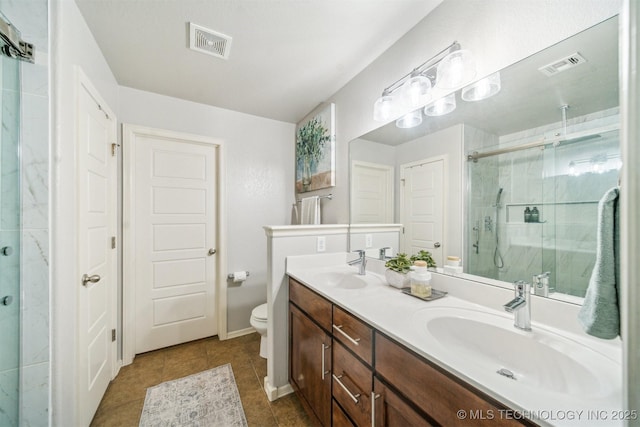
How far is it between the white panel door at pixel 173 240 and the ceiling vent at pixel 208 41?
95 cm

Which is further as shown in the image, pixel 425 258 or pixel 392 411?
pixel 425 258

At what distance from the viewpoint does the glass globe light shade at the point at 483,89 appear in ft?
3.40

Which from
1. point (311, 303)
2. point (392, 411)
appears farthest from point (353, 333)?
point (311, 303)

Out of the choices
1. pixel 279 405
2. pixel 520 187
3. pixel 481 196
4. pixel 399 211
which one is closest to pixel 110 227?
pixel 279 405

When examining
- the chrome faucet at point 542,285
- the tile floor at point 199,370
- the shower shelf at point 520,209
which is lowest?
the tile floor at point 199,370

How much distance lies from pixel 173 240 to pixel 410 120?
91.0 inches

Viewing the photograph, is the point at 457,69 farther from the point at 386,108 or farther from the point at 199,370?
the point at 199,370

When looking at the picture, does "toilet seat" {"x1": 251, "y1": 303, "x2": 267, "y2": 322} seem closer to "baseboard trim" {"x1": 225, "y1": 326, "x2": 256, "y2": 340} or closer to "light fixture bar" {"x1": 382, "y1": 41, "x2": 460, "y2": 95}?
"baseboard trim" {"x1": 225, "y1": 326, "x2": 256, "y2": 340}

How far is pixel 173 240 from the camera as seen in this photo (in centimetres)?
228

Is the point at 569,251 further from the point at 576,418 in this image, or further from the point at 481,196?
the point at 576,418

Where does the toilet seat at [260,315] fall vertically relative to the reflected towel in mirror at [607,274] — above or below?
below

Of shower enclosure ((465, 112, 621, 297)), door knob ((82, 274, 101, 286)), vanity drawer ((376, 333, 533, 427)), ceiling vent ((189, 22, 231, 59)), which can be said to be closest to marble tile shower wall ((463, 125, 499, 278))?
shower enclosure ((465, 112, 621, 297))

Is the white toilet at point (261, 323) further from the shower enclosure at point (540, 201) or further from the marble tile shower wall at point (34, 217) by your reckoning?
the shower enclosure at point (540, 201)

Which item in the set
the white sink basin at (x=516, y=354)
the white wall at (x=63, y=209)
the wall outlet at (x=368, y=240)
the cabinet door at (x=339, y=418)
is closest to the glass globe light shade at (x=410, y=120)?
the wall outlet at (x=368, y=240)
